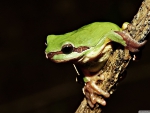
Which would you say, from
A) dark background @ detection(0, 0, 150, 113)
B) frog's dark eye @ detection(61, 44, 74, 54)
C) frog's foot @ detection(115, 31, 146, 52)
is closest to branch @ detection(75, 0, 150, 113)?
frog's foot @ detection(115, 31, 146, 52)

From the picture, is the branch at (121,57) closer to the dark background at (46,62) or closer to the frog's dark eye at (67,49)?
the frog's dark eye at (67,49)

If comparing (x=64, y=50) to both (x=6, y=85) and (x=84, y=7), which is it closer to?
(x=84, y=7)

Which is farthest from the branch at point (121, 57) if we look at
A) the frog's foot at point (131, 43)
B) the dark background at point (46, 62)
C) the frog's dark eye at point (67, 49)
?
the dark background at point (46, 62)

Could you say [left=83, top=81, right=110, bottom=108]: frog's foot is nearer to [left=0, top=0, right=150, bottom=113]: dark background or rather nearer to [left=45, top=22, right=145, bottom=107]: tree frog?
[left=45, top=22, right=145, bottom=107]: tree frog

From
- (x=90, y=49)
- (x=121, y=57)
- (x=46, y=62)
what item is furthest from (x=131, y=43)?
(x=46, y=62)

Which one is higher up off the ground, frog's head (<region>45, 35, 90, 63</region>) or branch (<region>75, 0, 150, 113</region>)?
frog's head (<region>45, 35, 90, 63</region>)

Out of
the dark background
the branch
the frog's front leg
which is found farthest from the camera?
the dark background
